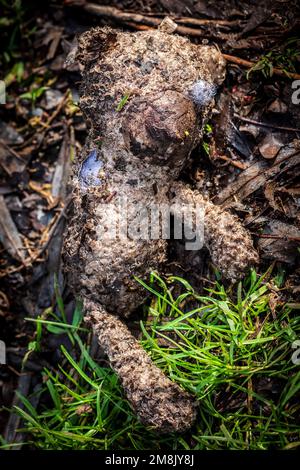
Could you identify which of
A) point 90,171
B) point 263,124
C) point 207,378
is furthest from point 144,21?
point 207,378

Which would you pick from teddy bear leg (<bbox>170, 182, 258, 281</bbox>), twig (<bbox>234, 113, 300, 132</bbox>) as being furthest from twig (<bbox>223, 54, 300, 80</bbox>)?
teddy bear leg (<bbox>170, 182, 258, 281</bbox>)

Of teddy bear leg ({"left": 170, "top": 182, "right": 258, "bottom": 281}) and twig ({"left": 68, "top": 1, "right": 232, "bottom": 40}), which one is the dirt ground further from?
teddy bear leg ({"left": 170, "top": 182, "right": 258, "bottom": 281})

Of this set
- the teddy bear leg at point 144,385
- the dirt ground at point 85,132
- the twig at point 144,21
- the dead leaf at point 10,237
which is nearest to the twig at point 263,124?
the dirt ground at point 85,132

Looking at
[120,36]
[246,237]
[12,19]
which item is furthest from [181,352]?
[12,19]

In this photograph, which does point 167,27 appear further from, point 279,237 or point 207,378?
point 207,378

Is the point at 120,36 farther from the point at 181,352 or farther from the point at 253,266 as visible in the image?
the point at 181,352

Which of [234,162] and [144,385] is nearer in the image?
[144,385]
